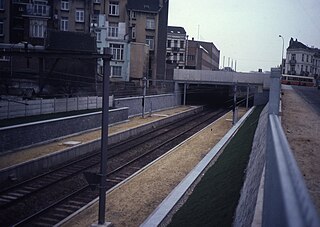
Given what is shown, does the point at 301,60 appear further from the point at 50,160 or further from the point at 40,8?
the point at 50,160

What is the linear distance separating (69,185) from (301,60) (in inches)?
2635

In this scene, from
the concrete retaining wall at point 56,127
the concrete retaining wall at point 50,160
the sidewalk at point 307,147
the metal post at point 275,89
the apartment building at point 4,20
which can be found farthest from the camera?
the apartment building at point 4,20

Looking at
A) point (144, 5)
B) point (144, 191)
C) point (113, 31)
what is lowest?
point (144, 191)

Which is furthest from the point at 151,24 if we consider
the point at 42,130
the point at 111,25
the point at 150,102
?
the point at 42,130

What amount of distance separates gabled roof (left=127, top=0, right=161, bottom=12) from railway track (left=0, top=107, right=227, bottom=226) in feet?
98.8

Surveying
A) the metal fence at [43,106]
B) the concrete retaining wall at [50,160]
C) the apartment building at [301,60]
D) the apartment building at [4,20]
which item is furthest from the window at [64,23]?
the apartment building at [301,60]

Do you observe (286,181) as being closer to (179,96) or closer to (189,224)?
(189,224)

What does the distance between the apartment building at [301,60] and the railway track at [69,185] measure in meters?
54.1

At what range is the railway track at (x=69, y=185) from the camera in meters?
10.4

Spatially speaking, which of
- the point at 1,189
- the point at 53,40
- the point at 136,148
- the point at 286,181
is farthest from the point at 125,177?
the point at 53,40

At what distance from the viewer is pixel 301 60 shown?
233ft

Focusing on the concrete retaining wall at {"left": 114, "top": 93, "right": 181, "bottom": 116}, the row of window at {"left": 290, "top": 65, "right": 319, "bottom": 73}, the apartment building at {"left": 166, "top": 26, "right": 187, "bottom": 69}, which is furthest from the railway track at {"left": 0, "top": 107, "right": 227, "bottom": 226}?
the row of window at {"left": 290, "top": 65, "right": 319, "bottom": 73}

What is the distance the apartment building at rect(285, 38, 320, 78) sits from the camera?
69006 mm

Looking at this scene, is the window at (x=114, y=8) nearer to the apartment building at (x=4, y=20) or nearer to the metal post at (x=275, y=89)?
the apartment building at (x=4, y=20)
